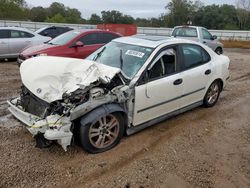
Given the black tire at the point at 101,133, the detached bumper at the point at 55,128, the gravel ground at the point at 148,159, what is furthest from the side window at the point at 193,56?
the detached bumper at the point at 55,128

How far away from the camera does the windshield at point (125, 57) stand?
181 inches

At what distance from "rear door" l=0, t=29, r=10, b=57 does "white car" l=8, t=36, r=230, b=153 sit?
7.14 meters

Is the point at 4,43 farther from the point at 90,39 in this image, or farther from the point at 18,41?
the point at 90,39

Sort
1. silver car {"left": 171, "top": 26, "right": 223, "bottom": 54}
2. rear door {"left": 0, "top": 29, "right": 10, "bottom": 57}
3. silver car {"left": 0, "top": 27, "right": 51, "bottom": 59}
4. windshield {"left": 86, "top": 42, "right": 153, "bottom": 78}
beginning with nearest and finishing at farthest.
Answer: windshield {"left": 86, "top": 42, "right": 153, "bottom": 78}, rear door {"left": 0, "top": 29, "right": 10, "bottom": 57}, silver car {"left": 0, "top": 27, "right": 51, "bottom": 59}, silver car {"left": 171, "top": 26, "right": 223, "bottom": 54}

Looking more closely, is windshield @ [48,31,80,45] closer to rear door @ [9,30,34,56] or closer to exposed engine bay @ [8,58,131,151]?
rear door @ [9,30,34,56]

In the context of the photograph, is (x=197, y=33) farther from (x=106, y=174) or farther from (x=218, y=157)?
(x=106, y=174)

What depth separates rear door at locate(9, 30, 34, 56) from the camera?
37.2ft

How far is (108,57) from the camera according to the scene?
16.5 feet

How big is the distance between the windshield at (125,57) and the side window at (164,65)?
200 millimetres

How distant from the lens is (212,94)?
610 cm

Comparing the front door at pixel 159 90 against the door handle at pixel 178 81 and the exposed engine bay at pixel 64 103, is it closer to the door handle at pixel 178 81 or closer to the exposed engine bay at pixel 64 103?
the door handle at pixel 178 81

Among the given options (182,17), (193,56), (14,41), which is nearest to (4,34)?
(14,41)

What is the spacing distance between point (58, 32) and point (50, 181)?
39.5 feet

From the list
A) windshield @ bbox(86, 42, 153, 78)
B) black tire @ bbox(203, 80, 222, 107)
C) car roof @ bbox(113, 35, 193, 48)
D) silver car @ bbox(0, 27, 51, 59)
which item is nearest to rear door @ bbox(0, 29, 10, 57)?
silver car @ bbox(0, 27, 51, 59)
